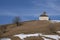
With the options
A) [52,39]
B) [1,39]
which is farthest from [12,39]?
[52,39]

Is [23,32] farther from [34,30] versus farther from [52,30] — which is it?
[52,30]

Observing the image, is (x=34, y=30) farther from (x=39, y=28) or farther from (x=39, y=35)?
(x=39, y=35)

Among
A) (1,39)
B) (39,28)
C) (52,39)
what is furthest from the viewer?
(39,28)

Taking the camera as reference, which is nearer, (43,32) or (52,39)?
(52,39)

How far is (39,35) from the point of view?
2738 centimetres

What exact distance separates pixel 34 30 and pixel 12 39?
12.7 ft

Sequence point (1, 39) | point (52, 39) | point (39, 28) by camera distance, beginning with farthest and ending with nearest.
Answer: point (39, 28), point (1, 39), point (52, 39)

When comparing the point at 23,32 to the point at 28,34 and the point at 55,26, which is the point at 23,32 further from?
the point at 55,26

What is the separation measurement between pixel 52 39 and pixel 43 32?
8.05 feet

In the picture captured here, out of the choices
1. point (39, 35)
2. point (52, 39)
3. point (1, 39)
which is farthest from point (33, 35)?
point (1, 39)

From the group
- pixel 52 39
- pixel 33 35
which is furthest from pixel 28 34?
pixel 52 39

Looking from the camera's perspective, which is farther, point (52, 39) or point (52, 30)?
point (52, 30)

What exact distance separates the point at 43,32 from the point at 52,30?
1.75 metres

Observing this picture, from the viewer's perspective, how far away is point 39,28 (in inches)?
1209
